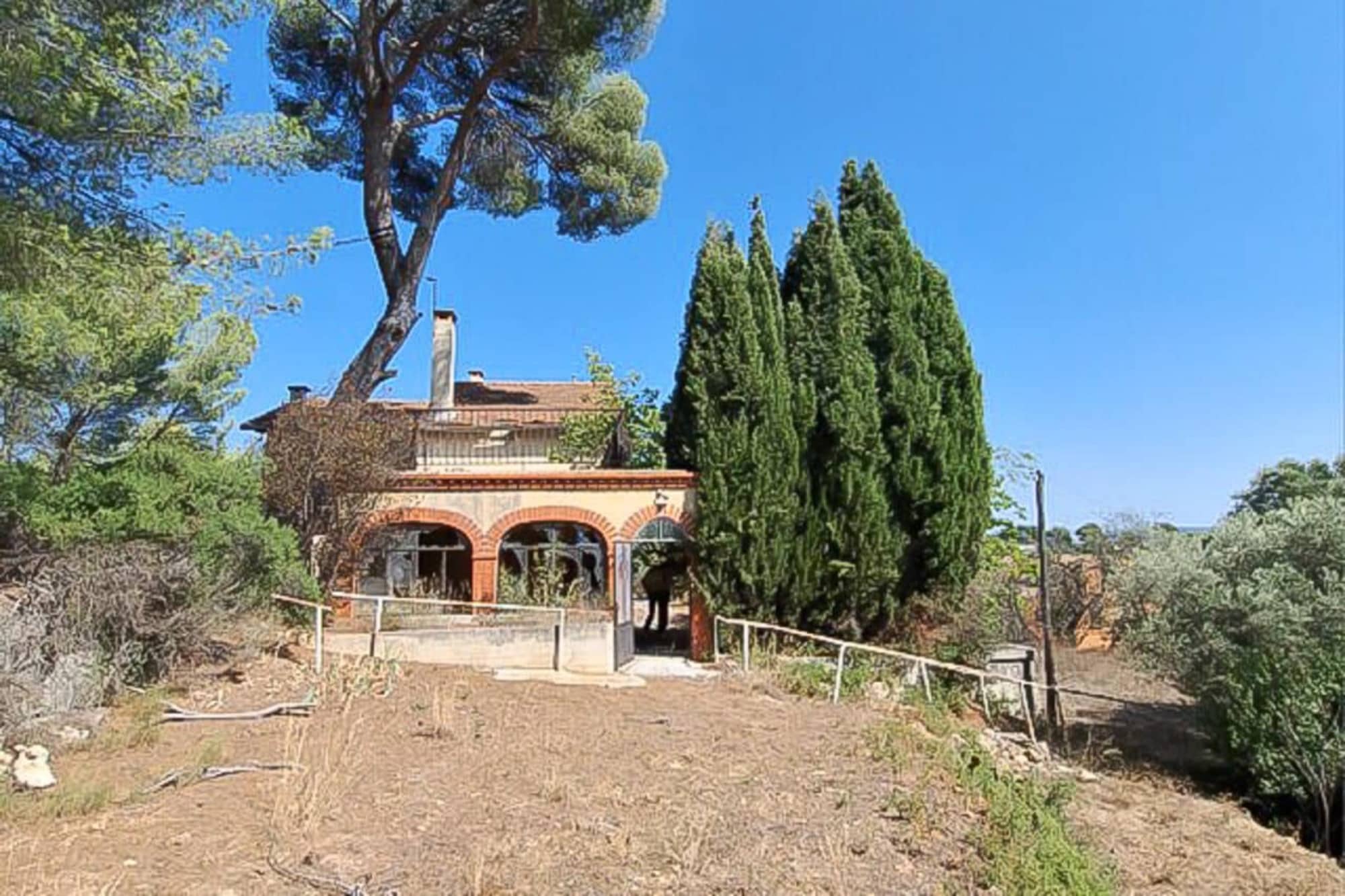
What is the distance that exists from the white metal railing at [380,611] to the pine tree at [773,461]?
376 centimetres

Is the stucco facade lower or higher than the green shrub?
higher

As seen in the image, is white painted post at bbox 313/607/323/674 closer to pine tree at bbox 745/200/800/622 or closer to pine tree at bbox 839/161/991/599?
pine tree at bbox 745/200/800/622

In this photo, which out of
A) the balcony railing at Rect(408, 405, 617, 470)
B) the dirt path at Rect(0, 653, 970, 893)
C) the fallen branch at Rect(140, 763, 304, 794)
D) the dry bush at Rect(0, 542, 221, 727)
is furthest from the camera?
the balcony railing at Rect(408, 405, 617, 470)

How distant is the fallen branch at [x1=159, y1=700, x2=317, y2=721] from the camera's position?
7.93 m

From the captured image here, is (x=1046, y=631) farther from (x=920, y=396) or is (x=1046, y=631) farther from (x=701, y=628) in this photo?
(x=701, y=628)

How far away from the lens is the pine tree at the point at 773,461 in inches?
596

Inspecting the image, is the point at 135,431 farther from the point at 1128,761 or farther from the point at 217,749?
the point at 1128,761

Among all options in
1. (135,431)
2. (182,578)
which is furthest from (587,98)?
(182,578)

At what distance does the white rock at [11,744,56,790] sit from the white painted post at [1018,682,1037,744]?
12614 millimetres

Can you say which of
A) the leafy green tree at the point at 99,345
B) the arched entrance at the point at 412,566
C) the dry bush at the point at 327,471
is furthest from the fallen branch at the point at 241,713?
the arched entrance at the point at 412,566

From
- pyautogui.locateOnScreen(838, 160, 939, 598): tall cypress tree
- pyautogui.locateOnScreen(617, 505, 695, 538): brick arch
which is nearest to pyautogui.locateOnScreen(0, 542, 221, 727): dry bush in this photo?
pyautogui.locateOnScreen(617, 505, 695, 538): brick arch

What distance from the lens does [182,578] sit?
9.06 m

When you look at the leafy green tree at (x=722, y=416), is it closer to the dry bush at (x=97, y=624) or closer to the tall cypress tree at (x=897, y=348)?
the tall cypress tree at (x=897, y=348)

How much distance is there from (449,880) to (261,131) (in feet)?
23.1
